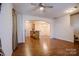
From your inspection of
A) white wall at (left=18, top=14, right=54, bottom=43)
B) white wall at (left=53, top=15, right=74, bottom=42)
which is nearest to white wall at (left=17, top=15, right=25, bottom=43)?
white wall at (left=18, top=14, right=54, bottom=43)

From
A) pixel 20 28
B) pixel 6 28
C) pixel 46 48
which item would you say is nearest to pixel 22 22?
pixel 20 28

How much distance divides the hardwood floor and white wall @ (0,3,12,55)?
0.51ft

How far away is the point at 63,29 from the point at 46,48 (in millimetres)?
479

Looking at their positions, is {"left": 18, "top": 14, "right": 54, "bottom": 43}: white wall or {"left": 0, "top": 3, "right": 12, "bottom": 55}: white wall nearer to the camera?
{"left": 0, "top": 3, "right": 12, "bottom": 55}: white wall

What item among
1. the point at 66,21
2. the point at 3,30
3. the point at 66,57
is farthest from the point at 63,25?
the point at 3,30

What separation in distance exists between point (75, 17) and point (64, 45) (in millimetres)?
511

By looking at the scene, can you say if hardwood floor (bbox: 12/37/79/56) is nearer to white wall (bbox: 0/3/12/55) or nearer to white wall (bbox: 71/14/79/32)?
white wall (bbox: 0/3/12/55)

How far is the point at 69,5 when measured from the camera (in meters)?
1.80

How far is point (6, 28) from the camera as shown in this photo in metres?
1.81

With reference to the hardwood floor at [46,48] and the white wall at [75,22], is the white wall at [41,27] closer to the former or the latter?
the hardwood floor at [46,48]

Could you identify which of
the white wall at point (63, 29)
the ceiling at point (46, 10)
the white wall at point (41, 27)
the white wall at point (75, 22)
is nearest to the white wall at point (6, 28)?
the ceiling at point (46, 10)

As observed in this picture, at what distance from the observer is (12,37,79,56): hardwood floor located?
1.83m

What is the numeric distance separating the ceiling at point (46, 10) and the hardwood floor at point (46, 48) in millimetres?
445

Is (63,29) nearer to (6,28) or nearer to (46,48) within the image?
(46,48)
